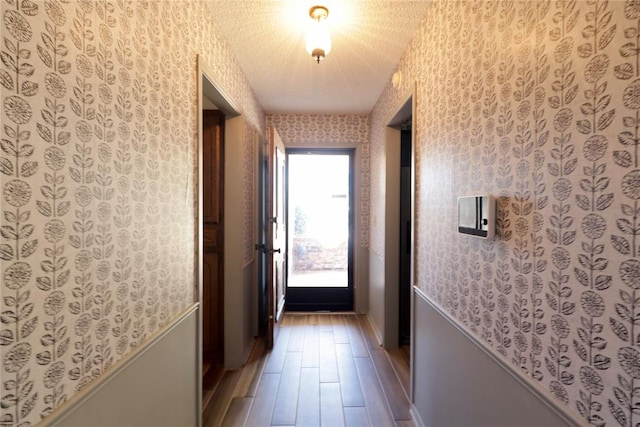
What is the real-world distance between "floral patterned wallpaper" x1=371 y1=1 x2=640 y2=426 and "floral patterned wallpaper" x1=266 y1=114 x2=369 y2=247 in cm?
229

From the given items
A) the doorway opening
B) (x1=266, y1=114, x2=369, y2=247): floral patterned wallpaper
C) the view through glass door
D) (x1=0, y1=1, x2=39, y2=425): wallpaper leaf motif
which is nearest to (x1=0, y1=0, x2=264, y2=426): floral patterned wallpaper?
(x1=0, y1=1, x2=39, y2=425): wallpaper leaf motif

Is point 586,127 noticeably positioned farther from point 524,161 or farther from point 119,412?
point 119,412

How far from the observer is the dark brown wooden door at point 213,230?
244cm

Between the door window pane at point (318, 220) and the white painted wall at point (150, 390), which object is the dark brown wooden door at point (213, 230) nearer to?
the white painted wall at point (150, 390)

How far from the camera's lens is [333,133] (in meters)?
3.68

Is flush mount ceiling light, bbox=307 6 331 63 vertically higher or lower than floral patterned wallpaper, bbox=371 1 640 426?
higher

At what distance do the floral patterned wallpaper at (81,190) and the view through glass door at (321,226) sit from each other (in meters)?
2.55

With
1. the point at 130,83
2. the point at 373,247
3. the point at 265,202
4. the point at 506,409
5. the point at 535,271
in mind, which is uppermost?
the point at 130,83

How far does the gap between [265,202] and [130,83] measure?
7.00 ft

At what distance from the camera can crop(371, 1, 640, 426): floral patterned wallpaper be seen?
627 mm

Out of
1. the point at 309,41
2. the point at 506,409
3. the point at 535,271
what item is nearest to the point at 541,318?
the point at 535,271

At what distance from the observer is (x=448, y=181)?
4.78 feet

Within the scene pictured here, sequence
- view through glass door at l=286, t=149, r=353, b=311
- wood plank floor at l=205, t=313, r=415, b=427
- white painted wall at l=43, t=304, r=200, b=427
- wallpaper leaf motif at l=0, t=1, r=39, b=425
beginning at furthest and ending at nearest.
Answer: view through glass door at l=286, t=149, r=353, b=311 < wood plank floor at l=205, t=313, r=415, b=427 < white painted wall at l=43, t=304, r=200, b=427 < wallpaper leaf motif at l=0, t=1, r=39, b=425

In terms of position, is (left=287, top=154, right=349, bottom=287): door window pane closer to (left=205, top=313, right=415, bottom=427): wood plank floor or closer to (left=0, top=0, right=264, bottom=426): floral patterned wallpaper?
Result: (left=205, top=313, right=415, bottom=427): wood plank floor
